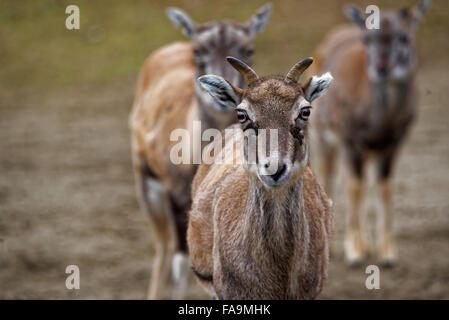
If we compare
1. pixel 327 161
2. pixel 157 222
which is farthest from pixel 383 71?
pixel 157 222

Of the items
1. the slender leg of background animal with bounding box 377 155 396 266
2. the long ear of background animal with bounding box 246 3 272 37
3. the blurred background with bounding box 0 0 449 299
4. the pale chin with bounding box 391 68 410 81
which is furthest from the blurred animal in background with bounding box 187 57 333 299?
the pale chin with bounding box 391 68 410 81

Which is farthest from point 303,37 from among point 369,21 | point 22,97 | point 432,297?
point 432,297

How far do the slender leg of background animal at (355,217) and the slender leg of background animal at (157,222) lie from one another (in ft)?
7.50

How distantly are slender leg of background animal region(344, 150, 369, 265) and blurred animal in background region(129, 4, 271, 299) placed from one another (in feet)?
7.10

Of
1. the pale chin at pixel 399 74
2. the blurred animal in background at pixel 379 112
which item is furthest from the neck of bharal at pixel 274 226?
the pale chin at pixel 399 74

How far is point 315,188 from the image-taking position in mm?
4828

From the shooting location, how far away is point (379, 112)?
845 centimetres

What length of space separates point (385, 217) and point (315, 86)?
4.51 meters

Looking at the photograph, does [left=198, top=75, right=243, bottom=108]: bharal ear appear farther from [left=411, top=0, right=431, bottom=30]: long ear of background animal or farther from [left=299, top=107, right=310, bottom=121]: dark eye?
[left=411, top=0, right=431, bottom=30]: long ear of background animal

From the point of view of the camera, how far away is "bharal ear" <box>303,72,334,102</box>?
4.37 meters

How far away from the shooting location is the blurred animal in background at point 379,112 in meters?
Result: 8.28

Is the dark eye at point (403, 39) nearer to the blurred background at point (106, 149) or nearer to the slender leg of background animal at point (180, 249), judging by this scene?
the blurred background at point (106, 149)
